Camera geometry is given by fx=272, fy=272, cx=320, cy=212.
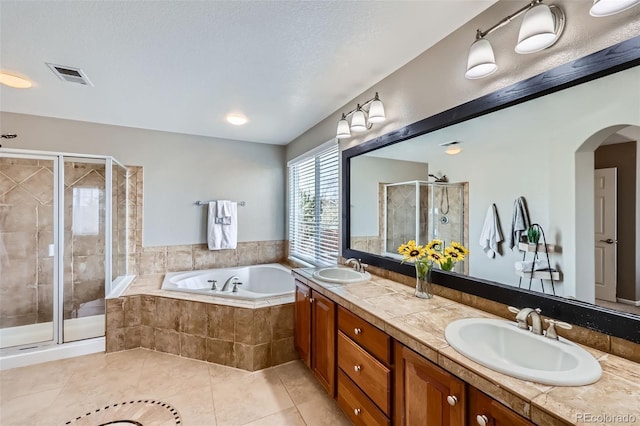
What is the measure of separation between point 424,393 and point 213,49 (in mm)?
2163

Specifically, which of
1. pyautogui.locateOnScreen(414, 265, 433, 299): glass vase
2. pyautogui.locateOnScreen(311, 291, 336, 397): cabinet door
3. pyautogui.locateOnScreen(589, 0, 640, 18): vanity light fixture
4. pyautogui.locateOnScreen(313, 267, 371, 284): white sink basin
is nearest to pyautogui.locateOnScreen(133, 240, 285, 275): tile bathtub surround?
pyautogui.locateOnScreen(313, 267, 371, 284): white sink basin

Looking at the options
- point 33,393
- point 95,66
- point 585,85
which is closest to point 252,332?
point 33,393

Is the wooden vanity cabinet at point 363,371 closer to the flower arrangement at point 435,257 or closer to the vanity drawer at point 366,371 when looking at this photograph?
the vanity drawer at point 366,371

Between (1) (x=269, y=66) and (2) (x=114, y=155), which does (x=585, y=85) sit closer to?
(1) (x=269, y=66)

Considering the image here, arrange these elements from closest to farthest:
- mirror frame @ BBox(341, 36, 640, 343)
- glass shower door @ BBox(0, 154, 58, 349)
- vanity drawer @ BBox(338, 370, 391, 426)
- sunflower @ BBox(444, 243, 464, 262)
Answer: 1. mirror frame @ BBox(341, 36, 640, 343)
2. vanity drawer @ BBox(338, 370, 391, 426)
3. sunflower @ BBox(444, 243, 464, 262)
4. glass shower door @ BBox(0, 154, 58, 349)

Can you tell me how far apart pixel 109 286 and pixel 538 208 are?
361cm

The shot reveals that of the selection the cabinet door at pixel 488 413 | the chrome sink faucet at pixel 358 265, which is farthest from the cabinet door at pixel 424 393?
the chrome sink faucet at pixel 358 265

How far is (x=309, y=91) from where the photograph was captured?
2.32 m

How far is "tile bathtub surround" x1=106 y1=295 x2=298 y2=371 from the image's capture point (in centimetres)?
234

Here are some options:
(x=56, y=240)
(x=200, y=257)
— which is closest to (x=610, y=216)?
(x=200, y=257)

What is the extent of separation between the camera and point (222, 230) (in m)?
3.62

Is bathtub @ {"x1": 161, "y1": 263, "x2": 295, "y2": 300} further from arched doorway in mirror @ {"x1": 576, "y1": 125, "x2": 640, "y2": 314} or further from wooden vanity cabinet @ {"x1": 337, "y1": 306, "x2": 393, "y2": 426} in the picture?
arched doorway in mirror @ {"x1": 576, "y1": 125, "x2": 640, "y2": 314}

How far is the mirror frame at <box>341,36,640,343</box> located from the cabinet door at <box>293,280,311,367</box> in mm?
802

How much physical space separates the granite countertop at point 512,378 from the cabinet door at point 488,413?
2cm
